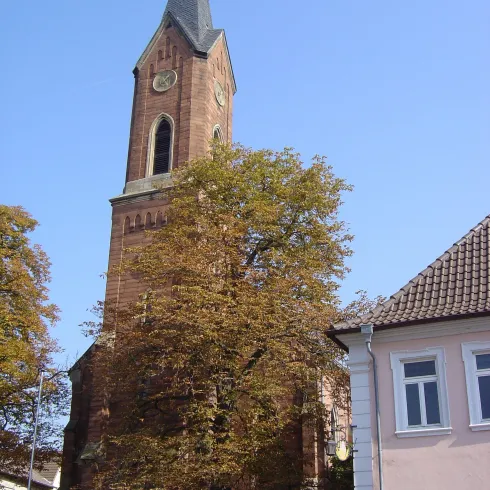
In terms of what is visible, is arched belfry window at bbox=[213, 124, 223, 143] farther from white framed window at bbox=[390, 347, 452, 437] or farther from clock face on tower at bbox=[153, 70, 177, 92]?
white framed window at bbox=[390, 347, 452, 437]

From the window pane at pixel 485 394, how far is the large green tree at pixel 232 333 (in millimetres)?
6759

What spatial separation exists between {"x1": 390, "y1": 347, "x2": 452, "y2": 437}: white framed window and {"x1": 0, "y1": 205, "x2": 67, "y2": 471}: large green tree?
13.8 m

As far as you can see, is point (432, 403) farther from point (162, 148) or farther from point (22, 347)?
point (162, 148)

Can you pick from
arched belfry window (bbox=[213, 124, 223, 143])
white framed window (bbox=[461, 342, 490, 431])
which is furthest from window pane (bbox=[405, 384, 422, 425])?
arched belfry window (bbox=[213, 124, 223, 143])

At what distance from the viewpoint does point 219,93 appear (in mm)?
36094

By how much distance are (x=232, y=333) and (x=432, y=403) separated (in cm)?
697

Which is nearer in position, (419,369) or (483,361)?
(483,361)

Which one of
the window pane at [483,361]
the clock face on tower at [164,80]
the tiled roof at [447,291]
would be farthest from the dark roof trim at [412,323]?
the clock face on tower at [164,80]

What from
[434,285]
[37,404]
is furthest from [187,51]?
[434,285]

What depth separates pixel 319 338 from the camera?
21.6 meters

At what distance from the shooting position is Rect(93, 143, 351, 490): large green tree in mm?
19531

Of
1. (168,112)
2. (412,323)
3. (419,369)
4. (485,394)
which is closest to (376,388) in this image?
(419,369)

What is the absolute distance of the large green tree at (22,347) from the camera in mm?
24266

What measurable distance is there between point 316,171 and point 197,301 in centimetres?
719
